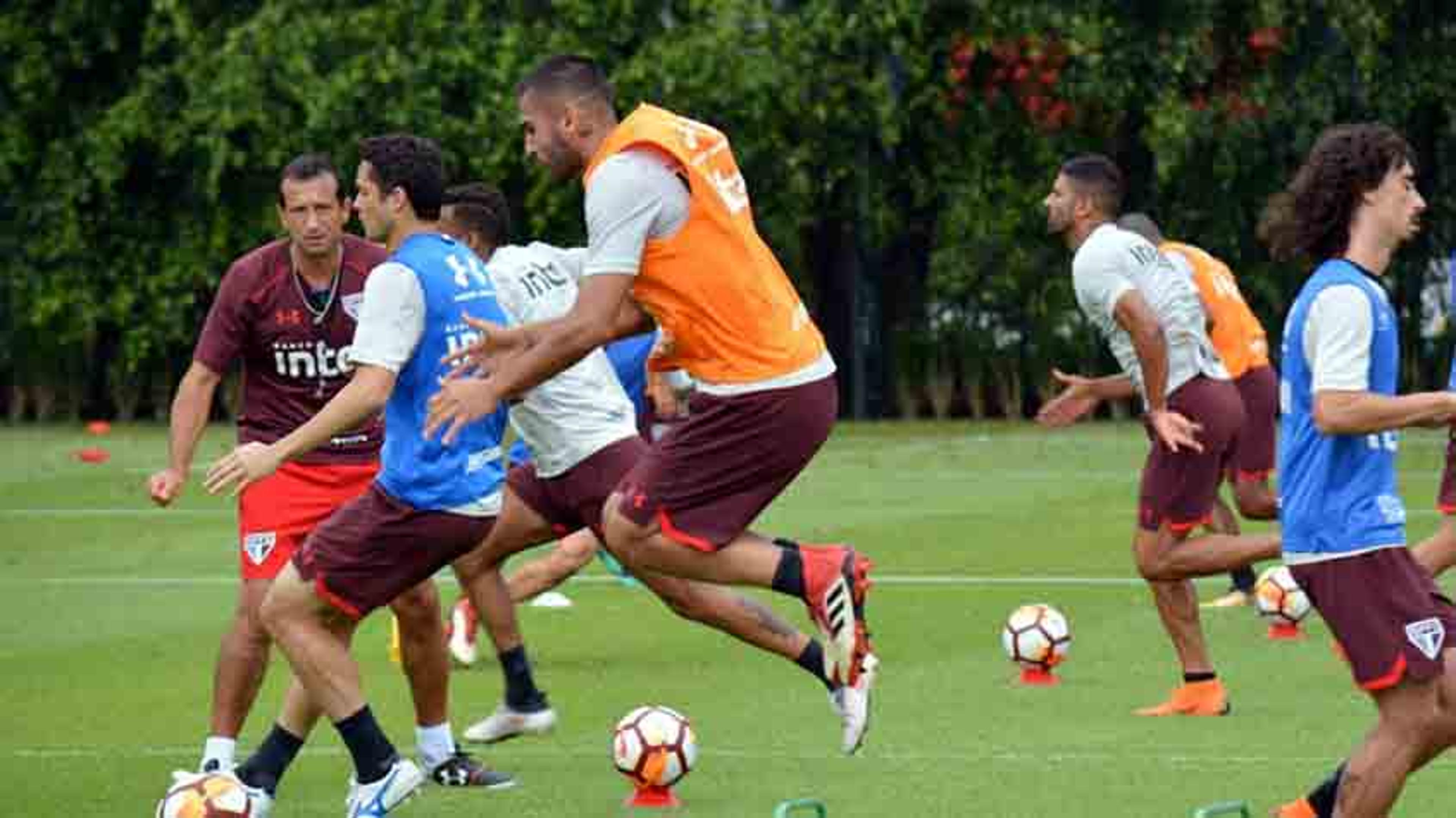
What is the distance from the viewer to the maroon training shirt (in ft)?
34.2

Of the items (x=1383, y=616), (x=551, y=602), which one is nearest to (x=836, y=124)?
(x=551, y=602)

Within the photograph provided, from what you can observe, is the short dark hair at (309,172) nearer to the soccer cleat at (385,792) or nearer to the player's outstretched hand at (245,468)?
the player's outstretched hand at (245,468)

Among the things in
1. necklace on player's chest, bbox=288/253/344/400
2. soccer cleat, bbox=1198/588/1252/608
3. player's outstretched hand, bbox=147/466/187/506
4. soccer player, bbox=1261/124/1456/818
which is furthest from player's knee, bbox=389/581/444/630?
soccer cleat, bbox=1198/588/1252/608

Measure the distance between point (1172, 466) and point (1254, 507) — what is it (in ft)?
11.1

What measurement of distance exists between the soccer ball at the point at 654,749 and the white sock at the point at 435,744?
0.73m

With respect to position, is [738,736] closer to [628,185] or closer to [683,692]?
[683,692]

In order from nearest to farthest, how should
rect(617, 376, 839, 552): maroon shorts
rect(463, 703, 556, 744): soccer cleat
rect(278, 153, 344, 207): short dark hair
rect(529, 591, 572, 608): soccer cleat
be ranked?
rect(617, 376, 839, 552): maroon shorts → rect(278, 153, 344, 207): short dark hair → rect(463, 703, 556, 744): soccer cleat → rect(529, 591, 572, 608): soccer cleat

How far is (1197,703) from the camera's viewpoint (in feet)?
38.9

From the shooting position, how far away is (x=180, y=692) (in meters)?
13.0

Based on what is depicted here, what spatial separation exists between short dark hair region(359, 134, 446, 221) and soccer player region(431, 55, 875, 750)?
0.34 m

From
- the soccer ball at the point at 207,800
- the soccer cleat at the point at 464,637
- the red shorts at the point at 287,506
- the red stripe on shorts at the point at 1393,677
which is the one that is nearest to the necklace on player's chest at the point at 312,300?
the red shorts at the point at 287,506

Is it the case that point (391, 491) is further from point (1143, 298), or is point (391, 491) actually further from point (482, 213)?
point (1143, 298)

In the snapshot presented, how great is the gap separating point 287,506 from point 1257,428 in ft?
23.5

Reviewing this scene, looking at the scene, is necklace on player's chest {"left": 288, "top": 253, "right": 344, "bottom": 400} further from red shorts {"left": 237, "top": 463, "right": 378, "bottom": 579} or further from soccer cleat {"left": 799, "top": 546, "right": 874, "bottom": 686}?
soccer cleat {"left": 799, "top": 546, "right": 874, "bottom": 686}
